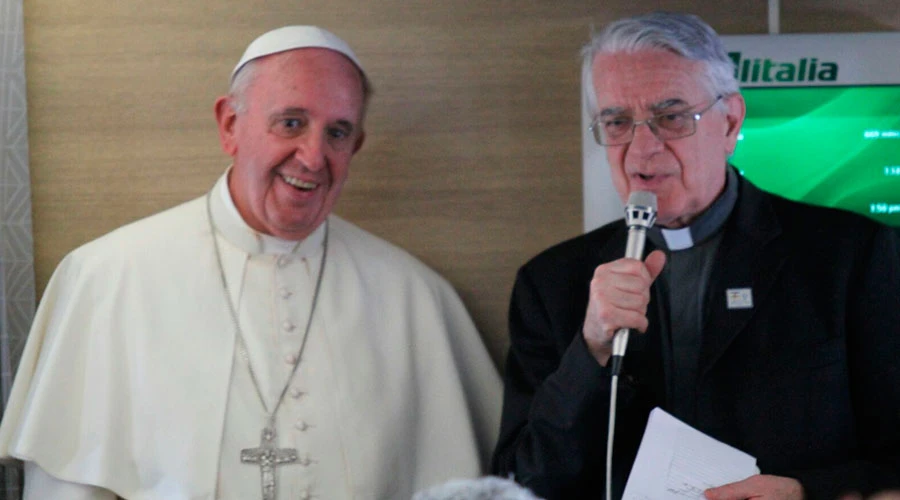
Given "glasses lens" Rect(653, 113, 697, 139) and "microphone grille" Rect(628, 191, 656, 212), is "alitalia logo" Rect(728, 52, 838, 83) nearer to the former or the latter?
"glasses lens" Rect(653, 113, 697, 139)

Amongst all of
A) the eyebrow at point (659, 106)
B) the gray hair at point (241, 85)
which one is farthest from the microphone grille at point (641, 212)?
the gray hair at point (241, 85)

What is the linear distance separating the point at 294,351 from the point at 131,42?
993 millimetres

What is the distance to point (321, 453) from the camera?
2875 millimetres

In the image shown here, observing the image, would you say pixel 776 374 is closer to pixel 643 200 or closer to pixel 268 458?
pixel 643 200

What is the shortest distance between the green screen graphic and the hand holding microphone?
1049 millimetres

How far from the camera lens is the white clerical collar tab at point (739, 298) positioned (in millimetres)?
2564

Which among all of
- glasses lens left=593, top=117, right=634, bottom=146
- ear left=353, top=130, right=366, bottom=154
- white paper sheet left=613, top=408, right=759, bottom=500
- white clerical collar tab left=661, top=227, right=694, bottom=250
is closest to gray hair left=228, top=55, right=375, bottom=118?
ear left=353, top=130, right=366, bottom=154

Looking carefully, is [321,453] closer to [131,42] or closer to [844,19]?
[131,42]

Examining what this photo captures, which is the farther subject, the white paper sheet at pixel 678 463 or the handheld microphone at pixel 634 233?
the white paper sheet at pixel 678 463

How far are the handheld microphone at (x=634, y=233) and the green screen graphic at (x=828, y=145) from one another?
106 centimetres

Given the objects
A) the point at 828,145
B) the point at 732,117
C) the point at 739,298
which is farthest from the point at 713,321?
the point at 828,145

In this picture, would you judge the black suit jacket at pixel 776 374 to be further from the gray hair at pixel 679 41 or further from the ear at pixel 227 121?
the ear at pixel 227 121

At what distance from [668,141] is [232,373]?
3.96 ft

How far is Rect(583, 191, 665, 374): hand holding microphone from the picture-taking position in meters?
2.13
